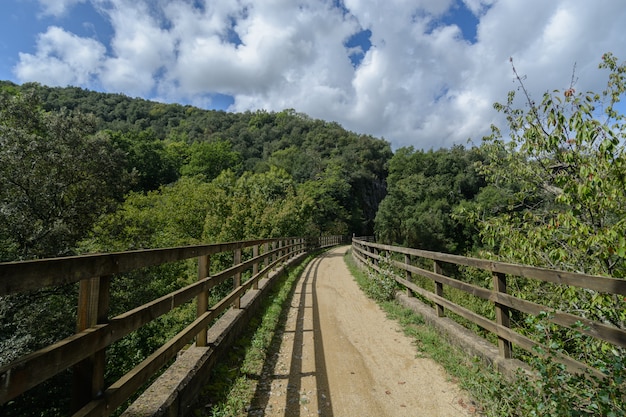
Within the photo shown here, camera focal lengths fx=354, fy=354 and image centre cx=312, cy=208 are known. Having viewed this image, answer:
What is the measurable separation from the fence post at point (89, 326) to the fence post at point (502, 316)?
354 cm

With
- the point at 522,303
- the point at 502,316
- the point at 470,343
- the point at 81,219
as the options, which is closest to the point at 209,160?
the point at 81,219

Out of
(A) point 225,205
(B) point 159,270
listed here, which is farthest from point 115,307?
(A) point 225,205

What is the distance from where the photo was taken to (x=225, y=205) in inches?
772

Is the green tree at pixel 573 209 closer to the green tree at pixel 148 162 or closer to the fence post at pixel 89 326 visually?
the fence post at pixel 89 326

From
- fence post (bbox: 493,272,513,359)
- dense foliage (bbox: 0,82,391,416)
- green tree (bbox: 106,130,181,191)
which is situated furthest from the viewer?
green tree (bbox: 106,130,181,191)

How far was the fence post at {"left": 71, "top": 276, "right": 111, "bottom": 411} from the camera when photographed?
1867mm

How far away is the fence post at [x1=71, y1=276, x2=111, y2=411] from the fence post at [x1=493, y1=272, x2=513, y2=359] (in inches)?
139

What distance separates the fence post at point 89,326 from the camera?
1867 mm

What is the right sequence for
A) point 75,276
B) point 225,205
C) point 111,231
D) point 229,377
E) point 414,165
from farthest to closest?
1. point 414,165
2. point 225,205
3. point 111,231
4. point 229,377
5. point 75,276

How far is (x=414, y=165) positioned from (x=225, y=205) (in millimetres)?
59651

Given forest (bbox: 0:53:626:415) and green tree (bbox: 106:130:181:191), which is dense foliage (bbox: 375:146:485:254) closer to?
forest (bbox: 0:53:626:415)

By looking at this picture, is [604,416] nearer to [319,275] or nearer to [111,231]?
[319,275]

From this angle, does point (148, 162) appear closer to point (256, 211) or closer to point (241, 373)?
point (256, 211)

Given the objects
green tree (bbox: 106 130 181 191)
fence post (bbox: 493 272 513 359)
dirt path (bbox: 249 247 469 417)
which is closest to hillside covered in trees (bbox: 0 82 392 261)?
green tree (bbox: 106 130 181 191)
